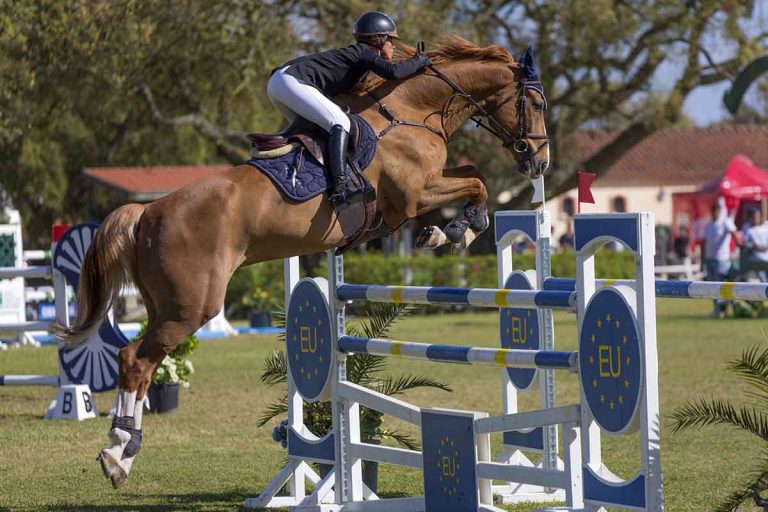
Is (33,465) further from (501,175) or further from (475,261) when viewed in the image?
(501,175)

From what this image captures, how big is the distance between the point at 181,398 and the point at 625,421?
7.20 m

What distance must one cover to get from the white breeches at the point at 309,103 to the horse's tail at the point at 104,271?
35.8 inches

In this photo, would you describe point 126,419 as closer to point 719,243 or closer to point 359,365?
point 359,365

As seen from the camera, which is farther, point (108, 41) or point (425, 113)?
point (108, 41)

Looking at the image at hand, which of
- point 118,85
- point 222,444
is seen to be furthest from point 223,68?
point 222,444

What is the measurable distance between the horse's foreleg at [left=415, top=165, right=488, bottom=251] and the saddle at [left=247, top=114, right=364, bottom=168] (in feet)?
1.66

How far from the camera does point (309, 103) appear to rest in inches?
230

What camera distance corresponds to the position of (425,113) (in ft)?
20.6

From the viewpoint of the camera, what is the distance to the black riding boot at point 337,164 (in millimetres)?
5746

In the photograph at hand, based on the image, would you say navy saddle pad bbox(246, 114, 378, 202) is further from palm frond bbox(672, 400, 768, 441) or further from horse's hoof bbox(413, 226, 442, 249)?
palm frond bbox(672, 400, 768, 441)

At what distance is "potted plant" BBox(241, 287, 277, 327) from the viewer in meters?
18.8

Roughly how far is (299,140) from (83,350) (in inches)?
187

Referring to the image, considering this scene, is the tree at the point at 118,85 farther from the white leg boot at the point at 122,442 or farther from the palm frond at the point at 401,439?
the white leg boot at the point at 122,442

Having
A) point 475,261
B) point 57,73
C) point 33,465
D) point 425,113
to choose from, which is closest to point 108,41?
point 57,73
